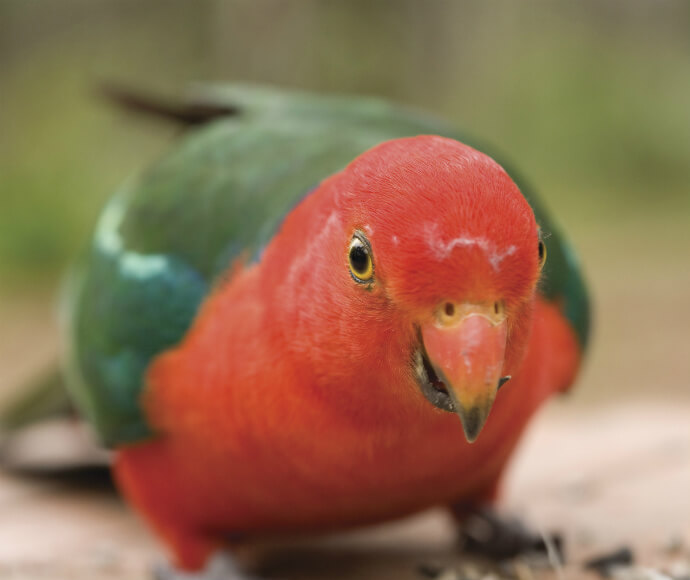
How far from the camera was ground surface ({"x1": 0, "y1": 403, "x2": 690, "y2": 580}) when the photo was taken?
2609 mm

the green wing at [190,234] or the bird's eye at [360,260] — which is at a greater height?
the green wing at [190,234]

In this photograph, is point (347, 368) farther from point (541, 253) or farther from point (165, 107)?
point (165, 107)

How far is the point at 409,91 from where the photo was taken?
35.0ft

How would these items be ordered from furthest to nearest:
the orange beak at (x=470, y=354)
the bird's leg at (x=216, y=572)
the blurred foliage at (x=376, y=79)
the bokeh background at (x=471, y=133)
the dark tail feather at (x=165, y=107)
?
the blurred foliage at (x=376, y=79) < the dark tail feather at (x=165, y=107) < the bokeh background at (x=471, y=133) < the bird's leg at (x=216, y=572) < the orange beak at (x=470, y=354)

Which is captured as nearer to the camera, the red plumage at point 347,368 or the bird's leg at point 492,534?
the red plumage at point 347,368

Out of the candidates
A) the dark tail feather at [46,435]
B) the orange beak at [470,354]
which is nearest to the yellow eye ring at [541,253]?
the orange beak at [470,354]

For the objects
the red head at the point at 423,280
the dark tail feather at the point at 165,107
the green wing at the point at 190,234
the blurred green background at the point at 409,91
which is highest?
the blurred green background at the point at 409,91

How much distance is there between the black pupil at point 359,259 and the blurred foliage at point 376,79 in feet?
20.3

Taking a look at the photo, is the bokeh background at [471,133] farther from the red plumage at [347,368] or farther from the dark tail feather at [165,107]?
the dark tail feather at [165,107]

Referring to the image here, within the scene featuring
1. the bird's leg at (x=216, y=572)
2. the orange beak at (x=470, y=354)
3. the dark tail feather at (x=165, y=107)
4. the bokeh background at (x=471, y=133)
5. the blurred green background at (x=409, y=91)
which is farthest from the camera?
the blurred green background at (x=409, y=91)

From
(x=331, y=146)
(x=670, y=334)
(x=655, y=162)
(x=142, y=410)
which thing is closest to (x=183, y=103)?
(x=331, y=146)

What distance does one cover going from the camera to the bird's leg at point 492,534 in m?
2.59

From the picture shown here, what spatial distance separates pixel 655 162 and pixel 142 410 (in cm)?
866

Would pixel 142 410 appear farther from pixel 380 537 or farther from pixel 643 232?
pixel 643 232
